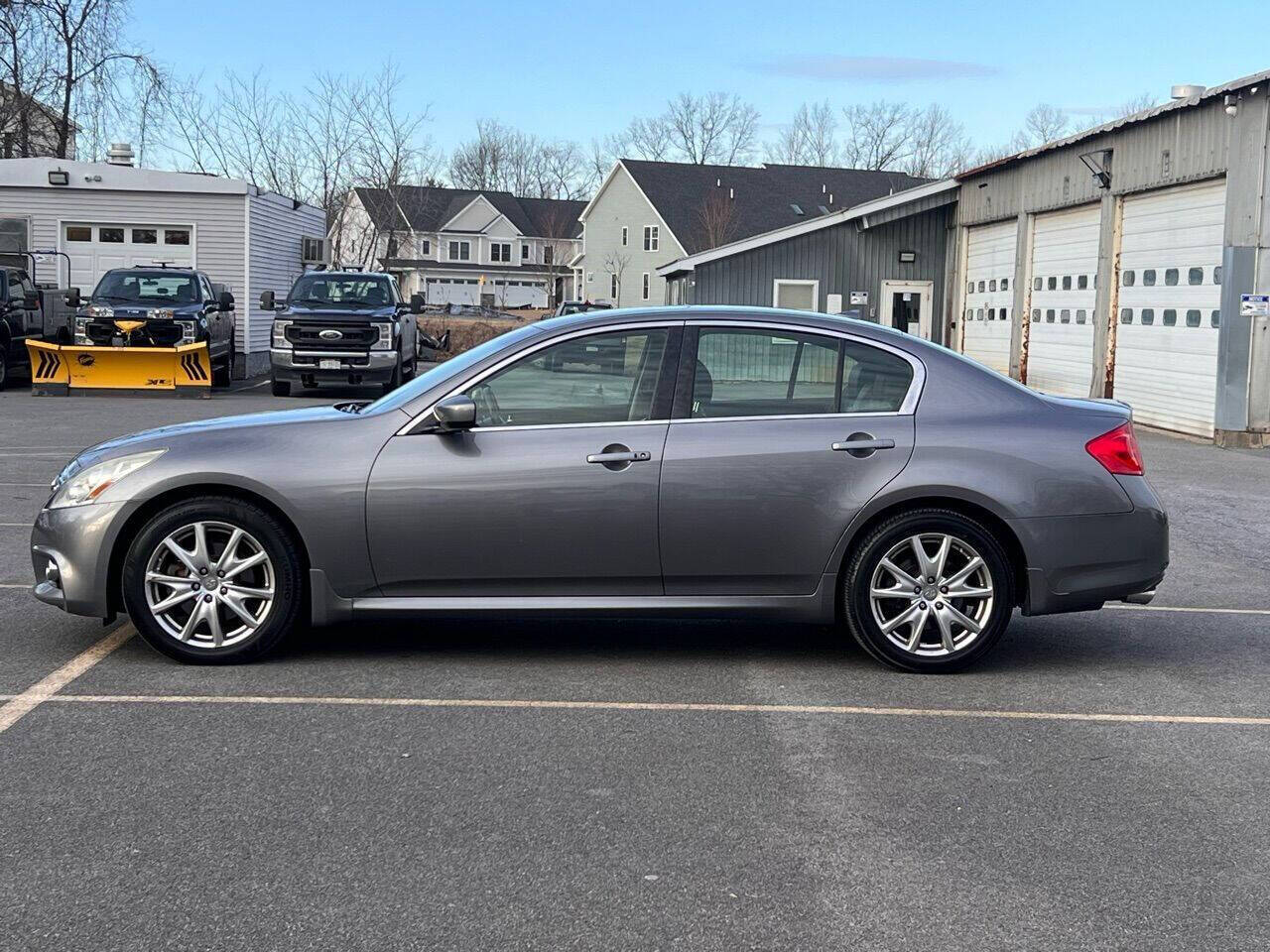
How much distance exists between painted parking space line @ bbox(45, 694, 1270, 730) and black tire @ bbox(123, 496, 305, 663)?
452mm

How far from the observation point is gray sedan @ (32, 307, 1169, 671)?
20.4ft

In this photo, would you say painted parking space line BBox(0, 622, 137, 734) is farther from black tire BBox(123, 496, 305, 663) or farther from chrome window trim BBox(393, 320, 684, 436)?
chrome window trim BBox(393, 320, 684, 436)

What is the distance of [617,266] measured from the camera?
70.2m

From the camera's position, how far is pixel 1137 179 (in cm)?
2203

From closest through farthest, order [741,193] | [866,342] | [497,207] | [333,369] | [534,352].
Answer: [534,352]
[866,342]
[333,369]
[741,193]
[497,207]

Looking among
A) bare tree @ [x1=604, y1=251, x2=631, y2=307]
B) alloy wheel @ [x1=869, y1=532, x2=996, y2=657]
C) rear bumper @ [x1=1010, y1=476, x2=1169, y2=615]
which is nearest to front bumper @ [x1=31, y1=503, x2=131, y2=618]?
alloy wheel @ [x1=869, y1=532, x2=996, y2=657]

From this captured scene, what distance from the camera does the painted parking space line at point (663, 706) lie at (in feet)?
19.0

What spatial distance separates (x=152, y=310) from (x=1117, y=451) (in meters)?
20.1

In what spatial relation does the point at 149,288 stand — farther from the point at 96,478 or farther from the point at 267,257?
the point at 96,478

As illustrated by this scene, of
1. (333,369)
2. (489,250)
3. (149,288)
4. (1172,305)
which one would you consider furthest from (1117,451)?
(489,250)

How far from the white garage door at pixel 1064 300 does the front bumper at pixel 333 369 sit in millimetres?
10887

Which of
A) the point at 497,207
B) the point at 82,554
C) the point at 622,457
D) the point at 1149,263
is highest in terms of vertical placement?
the point at 497,207

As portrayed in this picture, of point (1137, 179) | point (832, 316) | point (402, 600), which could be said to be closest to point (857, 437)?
point (832, 316)

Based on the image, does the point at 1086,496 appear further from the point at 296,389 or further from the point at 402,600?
the point at 296,389
